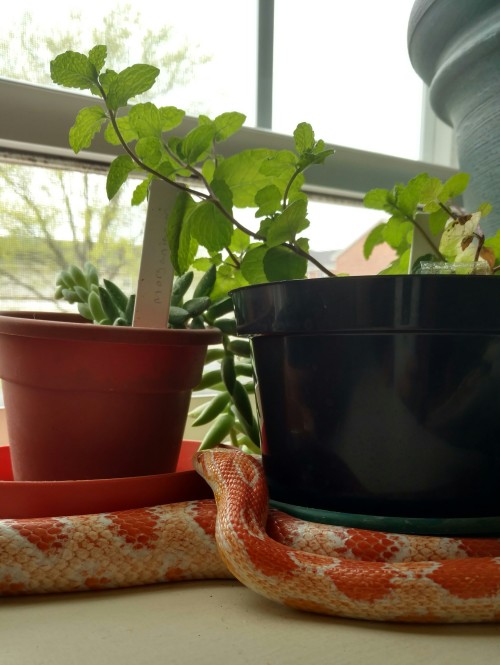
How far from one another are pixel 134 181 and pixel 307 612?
825 mm

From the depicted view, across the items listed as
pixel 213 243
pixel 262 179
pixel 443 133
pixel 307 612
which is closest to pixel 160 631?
pixel 307 612

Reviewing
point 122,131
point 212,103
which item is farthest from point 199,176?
point 212,103

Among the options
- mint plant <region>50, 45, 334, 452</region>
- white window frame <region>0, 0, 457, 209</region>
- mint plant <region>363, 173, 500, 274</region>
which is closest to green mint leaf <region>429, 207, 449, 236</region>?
mint plant <region>363, 173, 500, 274</region>

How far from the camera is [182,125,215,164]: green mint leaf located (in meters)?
0.63

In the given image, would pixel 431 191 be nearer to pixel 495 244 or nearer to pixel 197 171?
pixel 495 244

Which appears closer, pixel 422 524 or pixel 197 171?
pixel 422 524

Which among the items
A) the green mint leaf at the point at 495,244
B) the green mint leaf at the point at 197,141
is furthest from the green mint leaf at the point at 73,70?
the green mint leaf at the point at 495,244

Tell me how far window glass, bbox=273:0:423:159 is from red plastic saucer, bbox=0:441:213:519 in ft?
2.84

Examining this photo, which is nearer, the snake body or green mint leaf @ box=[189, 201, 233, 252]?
the snake body

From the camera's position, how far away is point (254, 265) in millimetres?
660

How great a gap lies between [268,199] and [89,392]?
0.28 meters

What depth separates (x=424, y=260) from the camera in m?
0.62

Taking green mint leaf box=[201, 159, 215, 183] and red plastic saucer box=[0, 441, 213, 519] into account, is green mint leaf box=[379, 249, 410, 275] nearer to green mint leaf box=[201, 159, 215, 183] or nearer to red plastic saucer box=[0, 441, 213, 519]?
green mint leaf box=[201, 159, 215, 183]

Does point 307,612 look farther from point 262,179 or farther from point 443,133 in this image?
point 443,133
